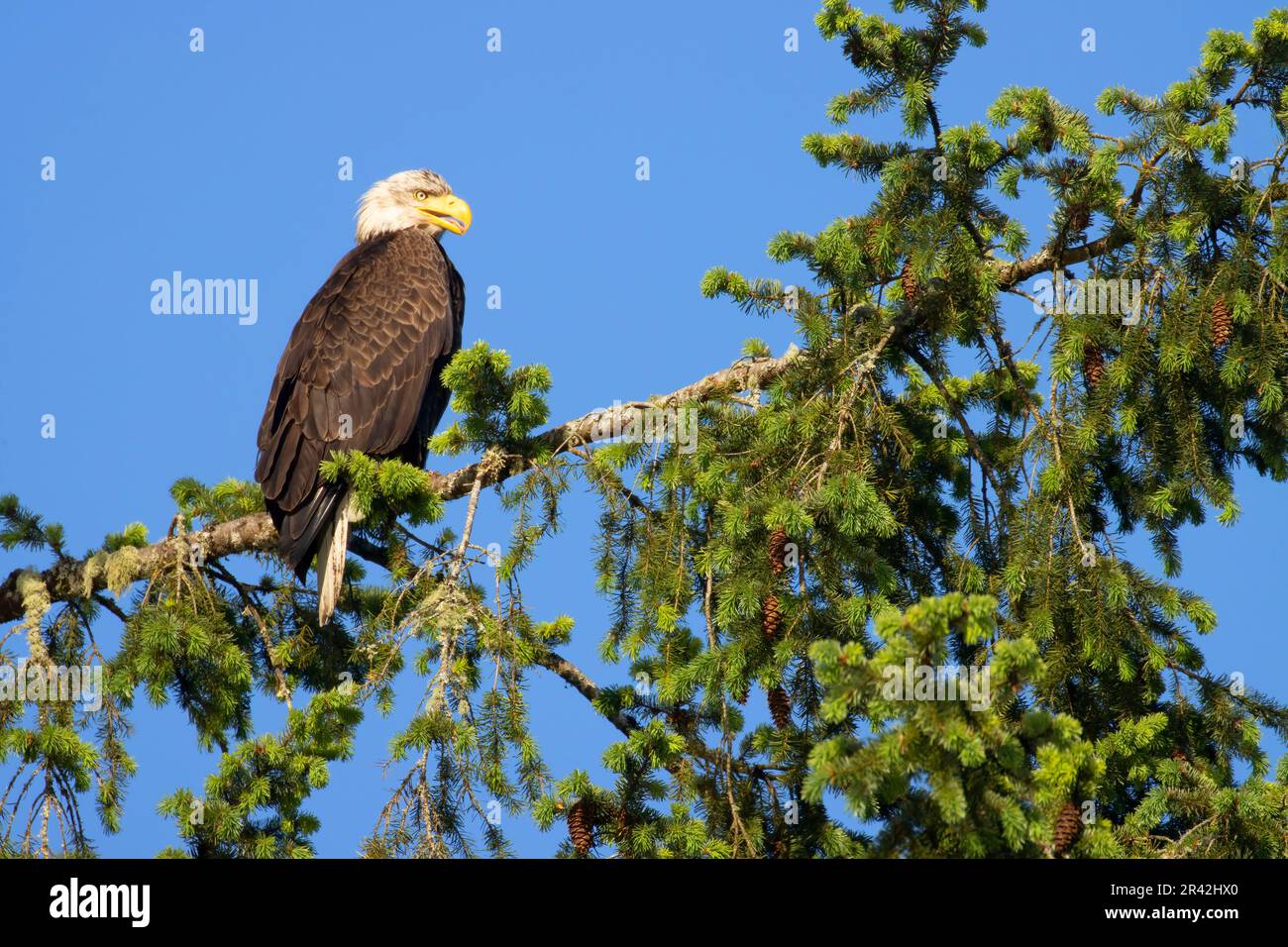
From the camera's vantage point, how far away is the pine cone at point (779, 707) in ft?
15.4

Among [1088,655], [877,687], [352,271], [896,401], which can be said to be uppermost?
[352,271]

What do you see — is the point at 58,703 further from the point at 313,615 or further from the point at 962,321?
the point at 962,321

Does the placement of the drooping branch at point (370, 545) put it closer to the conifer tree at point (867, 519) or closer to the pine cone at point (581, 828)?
the conifer tree at point (867, 519)

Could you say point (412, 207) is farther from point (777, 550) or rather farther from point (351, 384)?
point (777, 550)

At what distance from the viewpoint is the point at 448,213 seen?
9586 millimetres

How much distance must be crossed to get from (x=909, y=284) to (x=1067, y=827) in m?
2.31

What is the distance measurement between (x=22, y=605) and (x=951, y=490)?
177 inches

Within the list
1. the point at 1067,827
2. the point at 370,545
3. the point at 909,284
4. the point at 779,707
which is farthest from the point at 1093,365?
the point at 370,545

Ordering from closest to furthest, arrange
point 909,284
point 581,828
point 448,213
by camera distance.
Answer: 1. point 581,828
2. point 909,284
3. point 448,213

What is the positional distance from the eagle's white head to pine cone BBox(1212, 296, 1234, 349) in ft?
19.1

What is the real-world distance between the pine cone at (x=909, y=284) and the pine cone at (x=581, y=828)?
228cm

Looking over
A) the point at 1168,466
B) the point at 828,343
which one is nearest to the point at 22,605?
the point at 828,343

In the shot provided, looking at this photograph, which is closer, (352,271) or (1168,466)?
(1168,466)

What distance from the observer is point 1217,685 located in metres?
5.07
